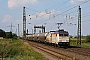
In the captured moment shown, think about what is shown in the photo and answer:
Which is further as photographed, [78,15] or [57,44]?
[78,15]

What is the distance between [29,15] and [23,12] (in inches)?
321

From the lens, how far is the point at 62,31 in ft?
151

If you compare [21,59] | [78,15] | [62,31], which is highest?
[78,15]

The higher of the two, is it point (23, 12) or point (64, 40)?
point (23, 12)

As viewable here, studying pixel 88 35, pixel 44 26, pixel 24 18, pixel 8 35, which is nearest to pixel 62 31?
pixel 24 18

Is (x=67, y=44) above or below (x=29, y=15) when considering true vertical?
below

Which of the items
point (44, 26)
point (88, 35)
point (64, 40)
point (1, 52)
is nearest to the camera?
point (1, 52)

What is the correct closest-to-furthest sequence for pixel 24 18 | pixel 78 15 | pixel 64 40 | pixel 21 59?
pixel 21 59, pixel 64 40, pixel 78 15, pixel 24 18

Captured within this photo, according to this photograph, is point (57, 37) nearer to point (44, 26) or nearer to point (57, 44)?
point (57, 44)

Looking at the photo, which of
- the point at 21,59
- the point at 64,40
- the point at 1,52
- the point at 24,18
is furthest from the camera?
the point at 24,18

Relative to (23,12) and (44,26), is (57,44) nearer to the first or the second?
(23,12)

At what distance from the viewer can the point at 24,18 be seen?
60.8 m

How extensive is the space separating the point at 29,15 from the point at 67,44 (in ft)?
89.9

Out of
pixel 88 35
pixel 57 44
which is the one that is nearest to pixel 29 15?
pixel 88 35
